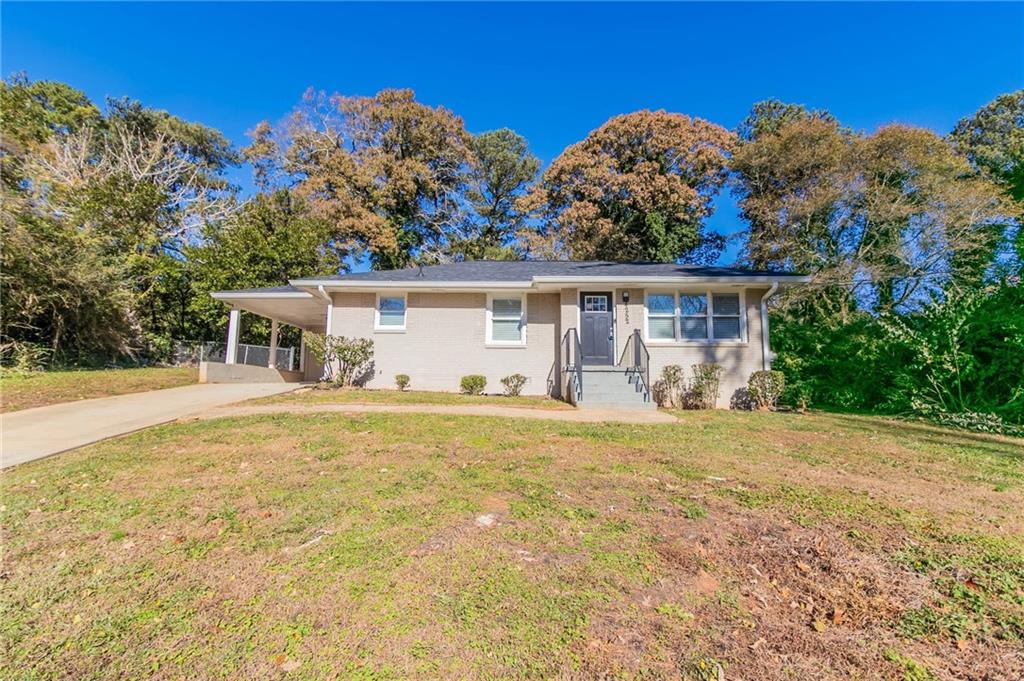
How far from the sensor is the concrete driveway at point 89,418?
17.1 feet

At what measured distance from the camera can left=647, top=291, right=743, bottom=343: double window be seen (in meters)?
10.8

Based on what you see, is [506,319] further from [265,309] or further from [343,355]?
[265,309]

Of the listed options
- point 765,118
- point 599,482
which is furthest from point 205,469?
point 765,118

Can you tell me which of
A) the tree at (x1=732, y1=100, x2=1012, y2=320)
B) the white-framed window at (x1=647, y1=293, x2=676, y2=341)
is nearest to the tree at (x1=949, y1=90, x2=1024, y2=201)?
the tree at (x1=732, y1=100, x2=1012, y2=320)

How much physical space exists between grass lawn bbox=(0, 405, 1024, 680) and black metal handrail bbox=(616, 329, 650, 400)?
17.7 ft

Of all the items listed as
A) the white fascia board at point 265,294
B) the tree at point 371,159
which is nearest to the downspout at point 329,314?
the white fascia board at point 265,294

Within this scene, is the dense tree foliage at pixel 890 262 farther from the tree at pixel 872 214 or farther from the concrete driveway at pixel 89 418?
the concrete driveway at pixel 89 418

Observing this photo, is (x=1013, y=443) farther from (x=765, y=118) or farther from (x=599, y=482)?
(x=765, y=118)

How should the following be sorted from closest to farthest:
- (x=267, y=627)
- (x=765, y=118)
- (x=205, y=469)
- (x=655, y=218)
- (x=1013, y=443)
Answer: (x=267, y=627) → (x=205, y=469) → (x=1013, y=443) → (x=655, y=218) → (x=765, y=118)

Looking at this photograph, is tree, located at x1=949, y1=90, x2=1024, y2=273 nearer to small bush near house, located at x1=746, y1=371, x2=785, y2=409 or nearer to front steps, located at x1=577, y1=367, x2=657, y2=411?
small bush near house, located at x1=746, y1=371, x2=785, y2=409

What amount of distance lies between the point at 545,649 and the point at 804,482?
3414mm

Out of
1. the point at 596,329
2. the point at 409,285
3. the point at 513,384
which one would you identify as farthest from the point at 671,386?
the point at 409,285

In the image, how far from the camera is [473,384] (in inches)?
436

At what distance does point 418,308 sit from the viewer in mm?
11742
